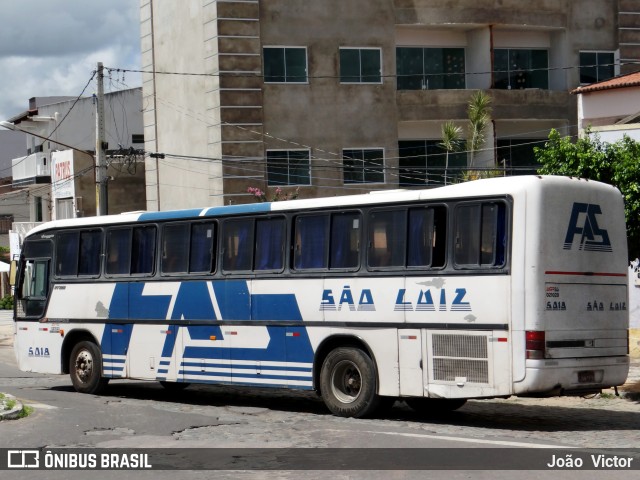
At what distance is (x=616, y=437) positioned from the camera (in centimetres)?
1412

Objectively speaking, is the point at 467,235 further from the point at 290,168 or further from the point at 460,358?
the point at 290,168

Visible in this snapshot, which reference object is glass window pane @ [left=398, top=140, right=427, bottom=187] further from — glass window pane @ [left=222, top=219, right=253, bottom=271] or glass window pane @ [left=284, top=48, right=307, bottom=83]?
glass window pane @ [left=222, top=219, right=253, bottom=271]

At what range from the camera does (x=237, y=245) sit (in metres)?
18.7

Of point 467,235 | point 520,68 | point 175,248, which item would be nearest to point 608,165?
point 467,235

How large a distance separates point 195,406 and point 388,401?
3.70 metres

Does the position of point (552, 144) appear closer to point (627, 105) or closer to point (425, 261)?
point (425, 261)

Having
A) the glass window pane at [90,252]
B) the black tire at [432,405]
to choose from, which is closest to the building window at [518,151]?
the glass window pane at [90,252]

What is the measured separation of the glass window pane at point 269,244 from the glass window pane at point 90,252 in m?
4.03

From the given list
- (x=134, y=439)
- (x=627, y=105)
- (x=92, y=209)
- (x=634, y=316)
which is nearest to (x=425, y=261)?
(x=134, y=439)

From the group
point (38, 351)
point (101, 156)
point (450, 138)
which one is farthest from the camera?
point (450, 138)

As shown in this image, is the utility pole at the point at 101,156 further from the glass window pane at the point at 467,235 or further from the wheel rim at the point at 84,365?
the glass window pane at the point at 467,235

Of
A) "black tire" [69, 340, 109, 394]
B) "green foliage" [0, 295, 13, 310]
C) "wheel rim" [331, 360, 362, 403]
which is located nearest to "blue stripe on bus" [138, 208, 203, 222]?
"black tire" [69, 340, 109, 394]

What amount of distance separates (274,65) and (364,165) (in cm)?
500

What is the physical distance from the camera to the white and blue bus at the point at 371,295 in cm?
1496
